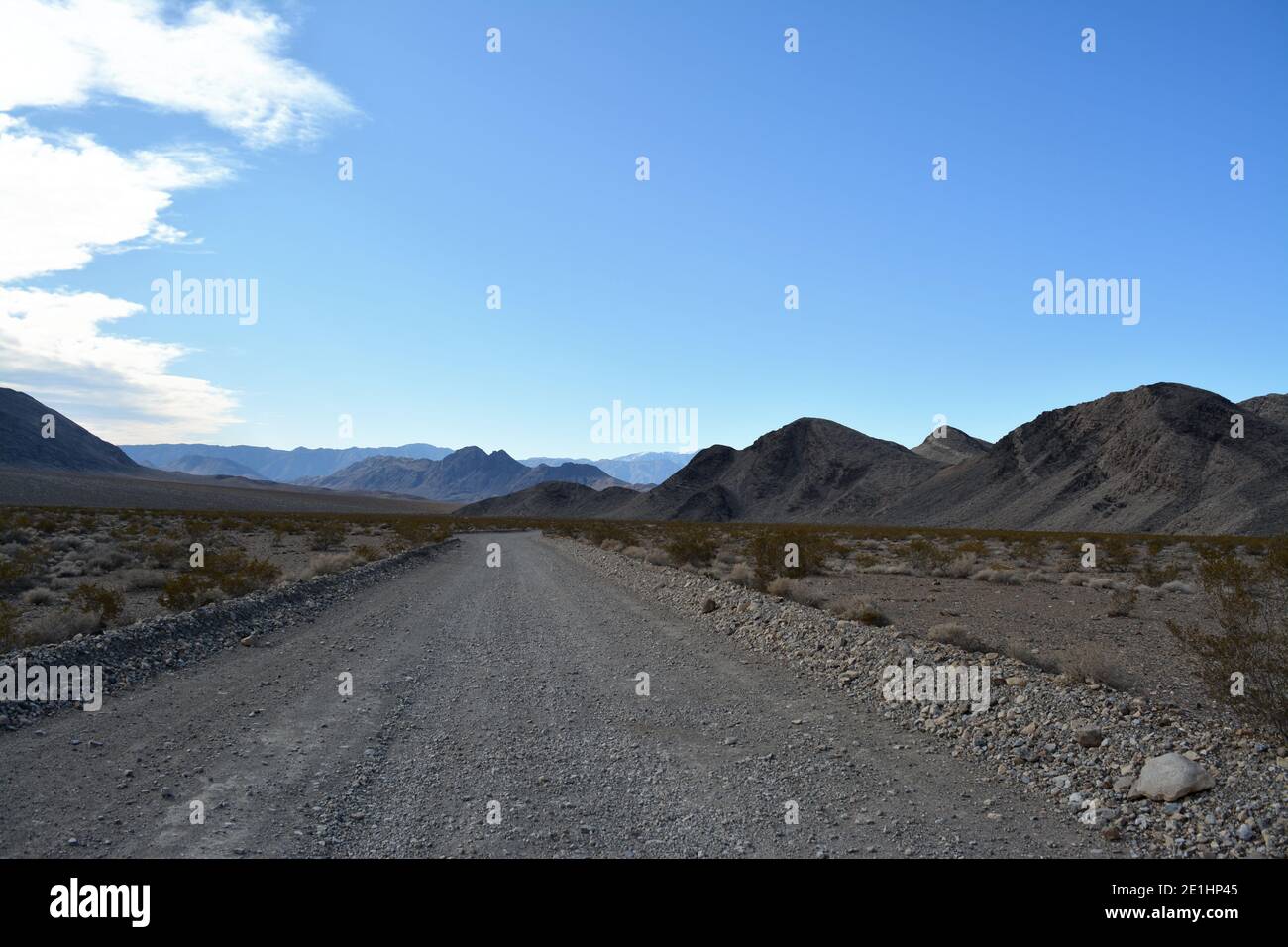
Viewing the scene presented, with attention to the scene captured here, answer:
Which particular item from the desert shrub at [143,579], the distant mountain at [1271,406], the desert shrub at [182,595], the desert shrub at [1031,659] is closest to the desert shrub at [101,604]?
the desert shrub at [182,595]

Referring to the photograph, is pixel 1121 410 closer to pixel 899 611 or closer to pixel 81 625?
pixel 899 611

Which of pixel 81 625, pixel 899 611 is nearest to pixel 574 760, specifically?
pixel 81 625

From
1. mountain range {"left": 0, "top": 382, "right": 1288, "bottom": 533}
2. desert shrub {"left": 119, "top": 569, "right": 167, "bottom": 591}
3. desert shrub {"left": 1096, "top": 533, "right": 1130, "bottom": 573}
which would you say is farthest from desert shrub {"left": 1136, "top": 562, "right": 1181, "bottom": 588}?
mountain range {"left": 0, "top": 382, "right": 1288, "bottom": 533}

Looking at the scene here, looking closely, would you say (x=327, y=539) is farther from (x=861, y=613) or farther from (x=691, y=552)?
(x=861, y=613)

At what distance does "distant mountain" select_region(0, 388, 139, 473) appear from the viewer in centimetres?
14539

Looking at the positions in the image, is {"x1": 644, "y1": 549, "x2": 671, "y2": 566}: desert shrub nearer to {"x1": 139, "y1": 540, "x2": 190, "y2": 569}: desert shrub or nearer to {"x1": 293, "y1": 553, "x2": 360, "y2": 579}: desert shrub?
{"x1": 293, "y1": 553, "x2": 360, "y2": 579}: desert shrub

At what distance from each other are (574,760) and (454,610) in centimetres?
1066

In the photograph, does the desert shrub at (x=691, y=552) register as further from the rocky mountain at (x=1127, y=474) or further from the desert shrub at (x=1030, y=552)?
the rocky mountain at (x=1127, y=474)

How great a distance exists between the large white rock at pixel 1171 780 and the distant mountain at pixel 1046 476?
74.8 meters

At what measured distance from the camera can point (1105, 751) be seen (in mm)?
6117

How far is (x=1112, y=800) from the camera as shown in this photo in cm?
537

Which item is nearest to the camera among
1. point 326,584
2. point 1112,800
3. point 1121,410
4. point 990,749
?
point 1112,800

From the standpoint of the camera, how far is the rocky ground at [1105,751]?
4.82 m
